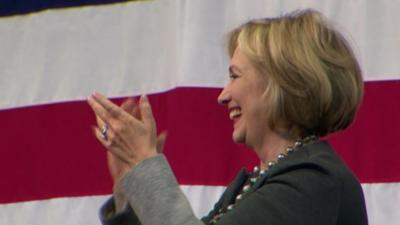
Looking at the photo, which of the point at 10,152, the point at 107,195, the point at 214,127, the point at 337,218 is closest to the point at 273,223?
the point at 337,218

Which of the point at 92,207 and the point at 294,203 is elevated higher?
the point at 294,203

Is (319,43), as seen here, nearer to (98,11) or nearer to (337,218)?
(337,218)

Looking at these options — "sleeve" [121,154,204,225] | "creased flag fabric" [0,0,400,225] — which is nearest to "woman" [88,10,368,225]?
"sleeve" [121,154,204,225]

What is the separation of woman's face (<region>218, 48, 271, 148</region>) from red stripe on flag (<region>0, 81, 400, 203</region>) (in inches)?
30.5

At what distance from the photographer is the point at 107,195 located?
282 cm

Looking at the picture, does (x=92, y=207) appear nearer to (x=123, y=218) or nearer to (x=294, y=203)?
(x=123, y=218)

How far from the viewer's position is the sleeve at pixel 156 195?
1566mm

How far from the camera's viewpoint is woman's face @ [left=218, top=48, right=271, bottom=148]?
1721mm

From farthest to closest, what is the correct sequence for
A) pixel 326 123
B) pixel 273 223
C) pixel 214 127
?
pixel 214 127 → pixel 326 123 → pixel 273 223

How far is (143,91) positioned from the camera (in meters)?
2.78

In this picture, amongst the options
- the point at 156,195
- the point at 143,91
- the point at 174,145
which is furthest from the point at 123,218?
the point at 143,91

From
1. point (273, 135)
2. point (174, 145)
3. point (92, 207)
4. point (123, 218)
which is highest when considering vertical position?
point (273, 135)

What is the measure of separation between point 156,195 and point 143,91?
1.21m

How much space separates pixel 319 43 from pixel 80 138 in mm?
1255
